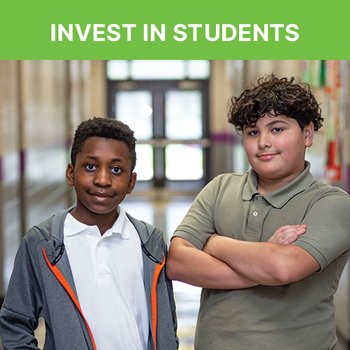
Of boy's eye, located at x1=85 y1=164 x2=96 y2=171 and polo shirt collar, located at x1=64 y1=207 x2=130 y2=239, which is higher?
boy's eye, located at x1=85 y1=164 x2=96 y2=171

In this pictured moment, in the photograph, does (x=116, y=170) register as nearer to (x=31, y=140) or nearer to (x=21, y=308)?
(x=21, y=308)

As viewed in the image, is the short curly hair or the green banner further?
the green banner

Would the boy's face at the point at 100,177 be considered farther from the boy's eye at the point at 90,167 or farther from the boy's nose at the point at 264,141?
the boy's nose at the point at 264,141

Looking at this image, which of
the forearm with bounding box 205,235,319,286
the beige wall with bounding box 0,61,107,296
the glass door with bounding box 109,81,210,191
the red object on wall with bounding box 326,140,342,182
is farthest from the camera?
the glass door with bounding box 109,81,210,191

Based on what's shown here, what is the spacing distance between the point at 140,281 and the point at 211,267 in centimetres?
19

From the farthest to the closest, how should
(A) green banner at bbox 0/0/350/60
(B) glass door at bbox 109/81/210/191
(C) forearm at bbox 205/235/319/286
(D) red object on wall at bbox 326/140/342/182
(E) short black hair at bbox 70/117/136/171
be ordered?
1. (B) glass door at bbox 109/81/210/191
2. (D) red object on wall at bbox 326/140/342/182
3. (A) green banner at bbox 0/0/350/60
4. (E) short black hair at bbox 70/117/136/171
5. (C) forearm at bbox 205/235/319/286

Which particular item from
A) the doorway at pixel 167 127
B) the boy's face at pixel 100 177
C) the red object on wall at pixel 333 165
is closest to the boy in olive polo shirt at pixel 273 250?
the boy's face at pixel 100 177

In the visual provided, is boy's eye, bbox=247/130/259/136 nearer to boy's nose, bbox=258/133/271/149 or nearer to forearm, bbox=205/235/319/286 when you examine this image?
boy's nose, bbox=258/133/271/149

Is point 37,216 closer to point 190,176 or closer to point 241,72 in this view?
point 241,72

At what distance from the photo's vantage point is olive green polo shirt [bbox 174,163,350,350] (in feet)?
5.64

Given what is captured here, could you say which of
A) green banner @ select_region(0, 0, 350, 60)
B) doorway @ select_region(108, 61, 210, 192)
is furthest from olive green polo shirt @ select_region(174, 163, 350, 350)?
doorway @ select_region(108, 61, 210, 192)

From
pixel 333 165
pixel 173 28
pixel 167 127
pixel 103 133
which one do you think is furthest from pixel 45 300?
pixel 167 127

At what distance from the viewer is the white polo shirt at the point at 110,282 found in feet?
5.63

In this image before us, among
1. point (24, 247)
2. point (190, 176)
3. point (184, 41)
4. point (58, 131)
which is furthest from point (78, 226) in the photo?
point (190, 176)
